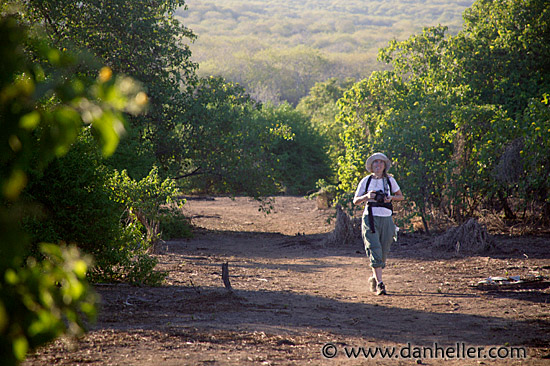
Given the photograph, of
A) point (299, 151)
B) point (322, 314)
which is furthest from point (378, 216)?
point (299, 151)

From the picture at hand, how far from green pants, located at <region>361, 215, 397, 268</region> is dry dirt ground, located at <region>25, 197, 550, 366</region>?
0.50 meters

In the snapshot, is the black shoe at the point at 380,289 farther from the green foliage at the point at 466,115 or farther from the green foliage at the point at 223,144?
the green foliage at the point at 223,144

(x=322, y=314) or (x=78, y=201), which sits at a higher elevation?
(x=78, y=201)

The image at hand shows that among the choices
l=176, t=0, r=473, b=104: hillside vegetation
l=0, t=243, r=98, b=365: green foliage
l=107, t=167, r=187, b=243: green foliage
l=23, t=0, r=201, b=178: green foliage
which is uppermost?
l=176, t=0, r=473, b=104: hillside vegetation

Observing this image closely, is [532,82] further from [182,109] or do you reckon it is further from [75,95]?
[75,95]

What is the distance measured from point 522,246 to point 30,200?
889 cm

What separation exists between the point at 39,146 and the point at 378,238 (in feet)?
20.1

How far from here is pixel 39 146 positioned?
47.7 inches

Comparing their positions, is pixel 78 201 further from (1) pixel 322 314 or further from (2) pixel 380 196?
(2) pixel 380 196

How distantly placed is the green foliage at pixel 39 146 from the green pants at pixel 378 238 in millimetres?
5919

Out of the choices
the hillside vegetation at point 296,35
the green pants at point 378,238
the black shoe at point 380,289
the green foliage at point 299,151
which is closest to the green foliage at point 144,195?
the green pants at point 378,238

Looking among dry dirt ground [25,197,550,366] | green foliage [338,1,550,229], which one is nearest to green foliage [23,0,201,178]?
dry dirt ground [25,197,550,366]

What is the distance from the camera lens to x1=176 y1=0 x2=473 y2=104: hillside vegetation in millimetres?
80688

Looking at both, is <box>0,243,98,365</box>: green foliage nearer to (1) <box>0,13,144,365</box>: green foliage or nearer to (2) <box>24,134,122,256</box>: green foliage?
(1) <box>0,13,144,365</box>: green foliage
